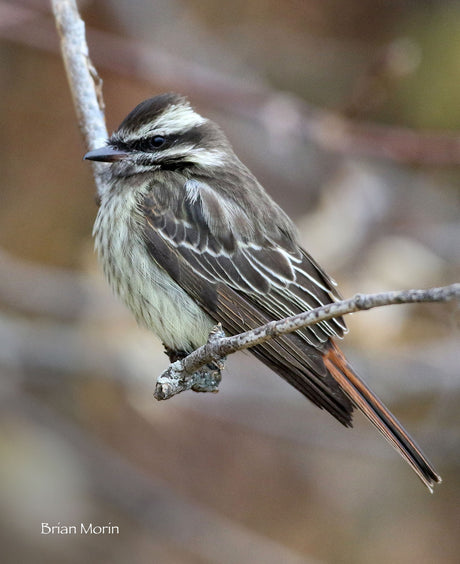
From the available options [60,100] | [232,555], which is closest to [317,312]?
[232,555]

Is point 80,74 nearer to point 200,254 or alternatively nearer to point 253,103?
point 200,254

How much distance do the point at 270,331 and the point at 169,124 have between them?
1987 mm

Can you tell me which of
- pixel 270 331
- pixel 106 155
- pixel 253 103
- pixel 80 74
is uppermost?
pixel 253 103

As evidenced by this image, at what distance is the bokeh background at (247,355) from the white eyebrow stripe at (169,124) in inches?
65.0

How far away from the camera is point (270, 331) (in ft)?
10.9

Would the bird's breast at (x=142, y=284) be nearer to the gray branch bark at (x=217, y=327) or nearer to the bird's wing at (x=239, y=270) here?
the bird's wing at (x=239, y=270)

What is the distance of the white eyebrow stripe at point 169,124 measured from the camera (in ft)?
16.1

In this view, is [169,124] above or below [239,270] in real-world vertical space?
above

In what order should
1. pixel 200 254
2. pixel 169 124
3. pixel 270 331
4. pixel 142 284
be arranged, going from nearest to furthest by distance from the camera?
pixel 270 331, pixel 142 284, pixel 200 254, pixel 169 124

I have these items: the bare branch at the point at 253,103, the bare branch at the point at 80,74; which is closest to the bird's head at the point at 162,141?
the bare branch at the point at 80,74

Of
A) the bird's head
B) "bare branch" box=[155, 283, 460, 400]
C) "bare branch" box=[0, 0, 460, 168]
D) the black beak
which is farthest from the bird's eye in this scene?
"bare branch" box=[0, 0, 460, 168]

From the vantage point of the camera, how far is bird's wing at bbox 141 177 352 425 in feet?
15.7

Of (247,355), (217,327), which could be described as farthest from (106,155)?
(247,355)

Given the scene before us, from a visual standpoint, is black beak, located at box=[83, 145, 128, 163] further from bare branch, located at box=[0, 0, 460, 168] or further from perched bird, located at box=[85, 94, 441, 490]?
bare branch, located at box=[0, 0, 460, 168]
